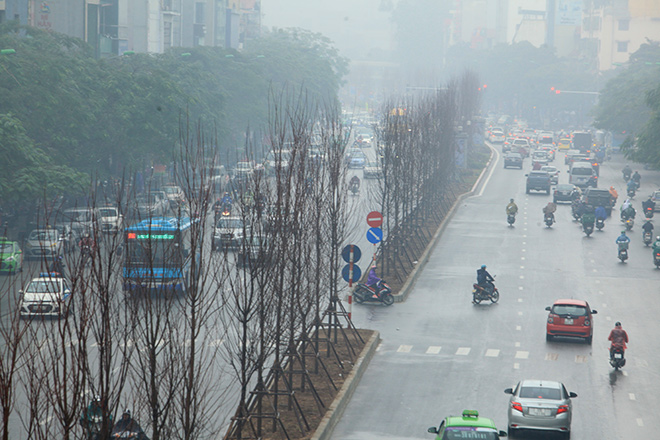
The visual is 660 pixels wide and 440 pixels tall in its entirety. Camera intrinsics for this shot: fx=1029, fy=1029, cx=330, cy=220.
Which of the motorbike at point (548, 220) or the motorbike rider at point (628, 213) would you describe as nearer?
the motorbike rider at point (628, 213)

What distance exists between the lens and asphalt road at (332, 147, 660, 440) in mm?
22609

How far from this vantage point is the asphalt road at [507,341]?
22.6 metres

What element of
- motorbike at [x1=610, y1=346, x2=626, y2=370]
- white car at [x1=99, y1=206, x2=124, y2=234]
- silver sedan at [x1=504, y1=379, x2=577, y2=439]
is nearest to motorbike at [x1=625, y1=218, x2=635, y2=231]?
white car at [x1=99, y1=206, x2=124, y2=234]

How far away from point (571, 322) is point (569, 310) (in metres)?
0.40

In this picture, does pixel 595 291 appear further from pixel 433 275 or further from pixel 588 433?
pixel 588 433

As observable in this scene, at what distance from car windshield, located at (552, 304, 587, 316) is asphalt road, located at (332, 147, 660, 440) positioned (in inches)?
32.5

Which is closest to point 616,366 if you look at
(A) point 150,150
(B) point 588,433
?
(B) point 588,433

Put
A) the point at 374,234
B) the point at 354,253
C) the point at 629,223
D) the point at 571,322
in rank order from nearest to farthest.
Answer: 1. the point at 354,253
2. the point at 571,322
3. the point at 374,234
4. the point at 629,223

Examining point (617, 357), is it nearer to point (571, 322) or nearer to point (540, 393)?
point (571, 322)

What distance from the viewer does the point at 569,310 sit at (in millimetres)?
30297

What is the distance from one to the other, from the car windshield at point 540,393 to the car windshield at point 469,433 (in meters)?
3.22

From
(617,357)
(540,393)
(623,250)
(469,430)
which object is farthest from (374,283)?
(469,430)

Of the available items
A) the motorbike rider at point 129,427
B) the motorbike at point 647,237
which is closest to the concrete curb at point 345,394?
the motorbike rider at point 129,427

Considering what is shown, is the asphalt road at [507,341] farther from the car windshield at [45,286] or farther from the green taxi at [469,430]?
the car windshield at [45,286]
